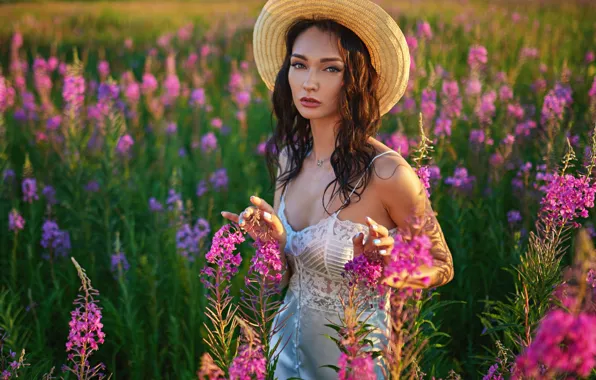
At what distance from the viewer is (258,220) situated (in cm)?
218

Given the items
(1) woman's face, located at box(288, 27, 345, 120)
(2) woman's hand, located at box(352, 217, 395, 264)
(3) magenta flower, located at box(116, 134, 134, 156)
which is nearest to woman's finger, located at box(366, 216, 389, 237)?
(2) woman's hand, located at box(352, 217, 395, 264)

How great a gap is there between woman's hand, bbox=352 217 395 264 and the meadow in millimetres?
464

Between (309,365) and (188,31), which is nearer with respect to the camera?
(309,365)

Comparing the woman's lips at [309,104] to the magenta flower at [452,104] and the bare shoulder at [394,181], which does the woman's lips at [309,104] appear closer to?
the bare shoulder at [394,181]

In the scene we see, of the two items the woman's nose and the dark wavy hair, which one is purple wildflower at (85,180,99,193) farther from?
the woman's nose

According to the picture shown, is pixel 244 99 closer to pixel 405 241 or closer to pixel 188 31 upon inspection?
pixel 405 241

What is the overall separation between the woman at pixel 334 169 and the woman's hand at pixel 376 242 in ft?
1.53

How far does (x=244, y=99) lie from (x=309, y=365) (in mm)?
4075

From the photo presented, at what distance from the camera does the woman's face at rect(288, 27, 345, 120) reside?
2.40 metres

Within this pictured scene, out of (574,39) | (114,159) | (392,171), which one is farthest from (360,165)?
(574,39)

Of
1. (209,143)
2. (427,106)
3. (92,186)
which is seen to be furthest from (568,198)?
(209,143)

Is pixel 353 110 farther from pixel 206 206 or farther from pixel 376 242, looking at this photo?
pixel 206 206

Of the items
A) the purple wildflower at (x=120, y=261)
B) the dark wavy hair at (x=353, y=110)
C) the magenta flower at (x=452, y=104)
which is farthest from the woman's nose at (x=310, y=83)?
the magenta flower at (x=452, y=104)

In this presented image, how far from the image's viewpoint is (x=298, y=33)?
8.56 ft
